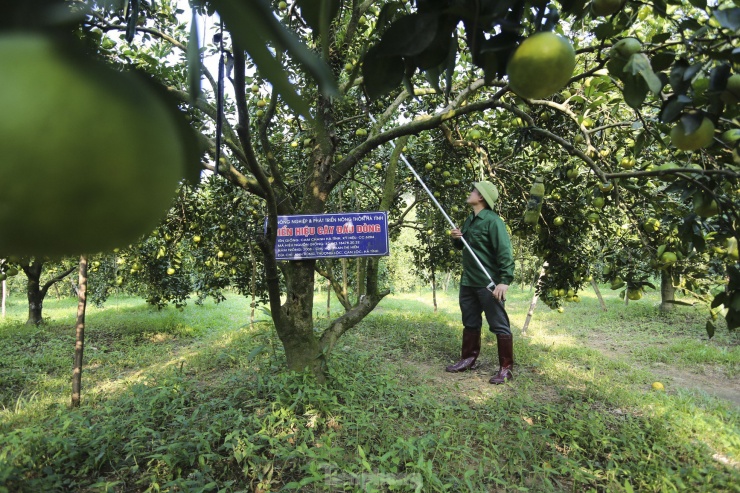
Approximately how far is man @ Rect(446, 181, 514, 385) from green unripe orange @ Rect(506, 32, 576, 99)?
262cm

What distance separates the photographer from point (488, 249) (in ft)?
12.2

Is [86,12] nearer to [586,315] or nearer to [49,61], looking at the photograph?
[49,61]

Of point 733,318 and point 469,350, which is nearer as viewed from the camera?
point 733,318

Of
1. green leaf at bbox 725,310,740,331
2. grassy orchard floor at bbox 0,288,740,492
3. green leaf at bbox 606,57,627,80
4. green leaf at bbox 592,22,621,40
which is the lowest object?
grassy orchard floor at bbox 0,288,740,492

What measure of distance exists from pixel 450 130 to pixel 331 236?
140 cm

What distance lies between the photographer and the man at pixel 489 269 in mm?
3553

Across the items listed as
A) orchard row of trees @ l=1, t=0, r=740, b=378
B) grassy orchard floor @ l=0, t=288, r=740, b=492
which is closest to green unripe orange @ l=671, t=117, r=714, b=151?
orchard row of trees @ l=1, t=0, r=740, b=378

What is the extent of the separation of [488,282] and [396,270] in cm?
1575

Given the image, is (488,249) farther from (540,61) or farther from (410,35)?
(410,35)

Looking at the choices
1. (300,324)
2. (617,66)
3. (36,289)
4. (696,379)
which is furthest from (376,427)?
(36,289)

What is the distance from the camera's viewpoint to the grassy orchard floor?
6.56 feet

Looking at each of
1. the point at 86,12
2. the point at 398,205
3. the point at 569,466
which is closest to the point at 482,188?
the point at 569,466

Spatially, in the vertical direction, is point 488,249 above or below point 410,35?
below

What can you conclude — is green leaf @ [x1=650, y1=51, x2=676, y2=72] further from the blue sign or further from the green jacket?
the green jacket
